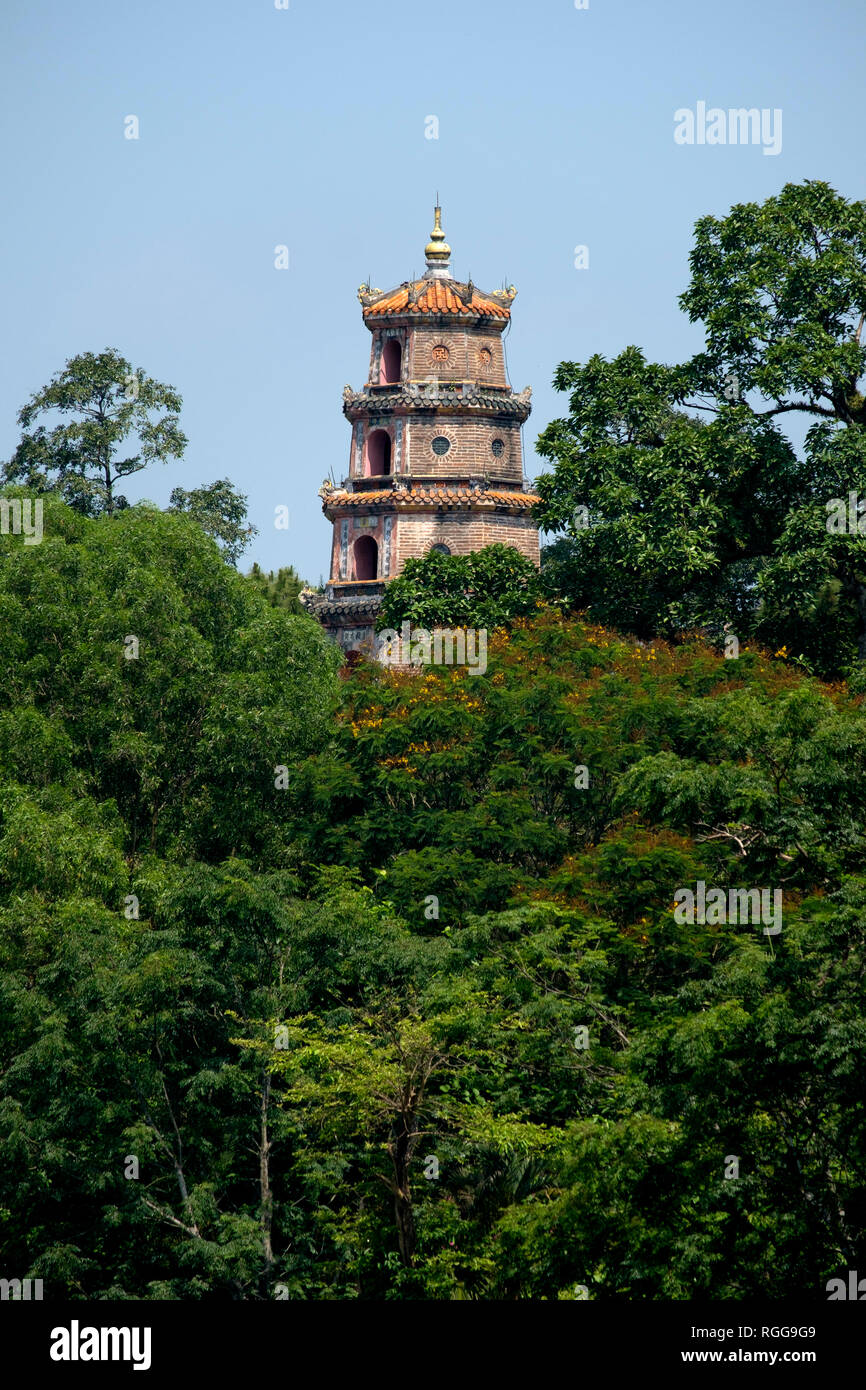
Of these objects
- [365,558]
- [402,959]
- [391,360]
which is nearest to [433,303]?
[391,360]

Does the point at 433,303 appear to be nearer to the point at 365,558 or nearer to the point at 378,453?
the point at 378,453

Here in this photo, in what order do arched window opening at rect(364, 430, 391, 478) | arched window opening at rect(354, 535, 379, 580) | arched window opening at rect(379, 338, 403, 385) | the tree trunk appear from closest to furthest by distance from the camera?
the tree trunk, arched window opening at rect(354, 535, 379, 580), arched window opening at rect(364, 430, 391, 478), arched window opening at rect(379, 338, 403, 385)

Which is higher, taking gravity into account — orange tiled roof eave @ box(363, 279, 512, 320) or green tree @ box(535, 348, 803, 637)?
orange tiled roof eave @ box(363, 279, 512, 320)

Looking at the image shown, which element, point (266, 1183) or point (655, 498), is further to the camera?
point (655, 498)

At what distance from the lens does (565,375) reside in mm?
47312

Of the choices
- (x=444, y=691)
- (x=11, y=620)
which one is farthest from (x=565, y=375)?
(x=11, y=620)

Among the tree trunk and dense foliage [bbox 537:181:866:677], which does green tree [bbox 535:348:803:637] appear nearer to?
dense foliage [bbox 537:181:866:677]

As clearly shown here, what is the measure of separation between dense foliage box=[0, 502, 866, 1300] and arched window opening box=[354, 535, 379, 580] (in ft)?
60.8

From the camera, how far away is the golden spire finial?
204ft

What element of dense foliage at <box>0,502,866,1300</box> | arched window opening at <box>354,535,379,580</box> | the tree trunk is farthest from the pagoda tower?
the tree trunk

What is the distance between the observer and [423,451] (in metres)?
60.1

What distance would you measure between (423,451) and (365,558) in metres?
3.68

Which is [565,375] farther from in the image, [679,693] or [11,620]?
[11,620]

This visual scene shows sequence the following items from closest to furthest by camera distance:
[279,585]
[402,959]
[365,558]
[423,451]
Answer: [402,959], [423,451], [365,558], [279,585]
